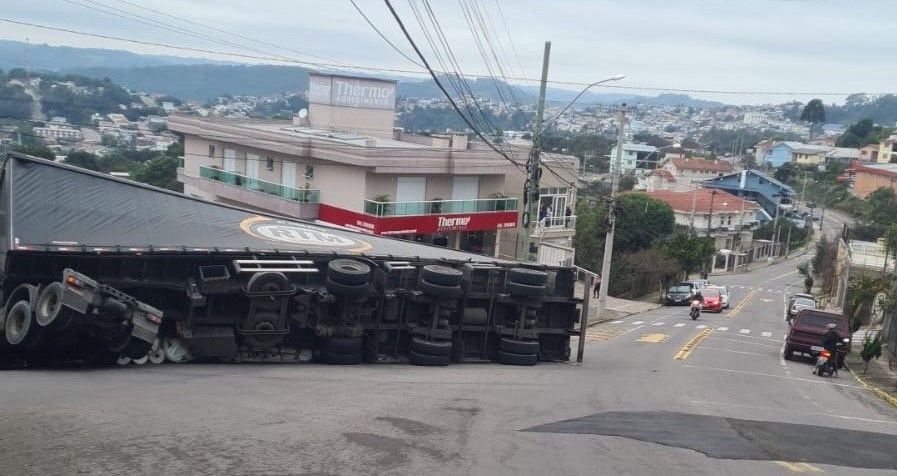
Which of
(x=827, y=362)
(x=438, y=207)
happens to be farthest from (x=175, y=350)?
(x=438, y=207)

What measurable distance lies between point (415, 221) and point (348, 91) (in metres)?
18.1

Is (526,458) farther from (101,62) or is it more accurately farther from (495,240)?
(101,62)

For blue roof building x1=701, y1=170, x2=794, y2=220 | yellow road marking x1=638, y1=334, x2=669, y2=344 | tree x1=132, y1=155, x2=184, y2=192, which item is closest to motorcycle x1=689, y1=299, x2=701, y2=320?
yellow road marking x1=638, y1=334, x2=669, y2=344

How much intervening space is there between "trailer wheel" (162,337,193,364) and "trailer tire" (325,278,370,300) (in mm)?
2677

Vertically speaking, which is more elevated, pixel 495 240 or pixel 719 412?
pixel 719 412

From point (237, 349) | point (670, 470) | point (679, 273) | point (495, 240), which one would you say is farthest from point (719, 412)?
point (679, 273)

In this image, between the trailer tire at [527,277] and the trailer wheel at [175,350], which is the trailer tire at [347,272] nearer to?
the trailer wheel at [175,350]

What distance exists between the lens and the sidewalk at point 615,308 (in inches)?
1506

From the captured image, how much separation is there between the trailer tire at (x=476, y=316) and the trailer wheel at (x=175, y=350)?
568 cm

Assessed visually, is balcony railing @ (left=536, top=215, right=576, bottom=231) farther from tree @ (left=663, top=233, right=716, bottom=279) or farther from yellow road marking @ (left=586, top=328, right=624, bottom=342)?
yellow road marking @ (left=586, top=328, right=624, bottom=342)

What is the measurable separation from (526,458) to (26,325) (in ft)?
25.6

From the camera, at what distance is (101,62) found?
110938 millimetres

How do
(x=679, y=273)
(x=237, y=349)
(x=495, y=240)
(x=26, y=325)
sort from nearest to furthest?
(x=26, y=325)
(x=237, y=349)
(x=495, y=240)
(x=679, y=273)

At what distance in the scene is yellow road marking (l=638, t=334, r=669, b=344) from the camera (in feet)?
93.6
